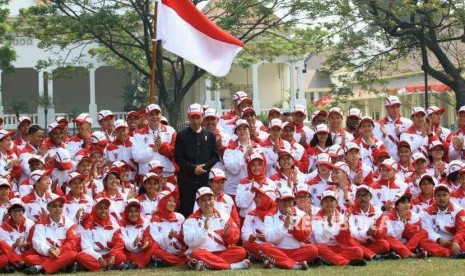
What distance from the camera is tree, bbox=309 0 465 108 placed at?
18.4 metres

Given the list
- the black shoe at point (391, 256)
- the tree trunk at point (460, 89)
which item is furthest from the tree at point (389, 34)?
the black shoe at point (391, 256)

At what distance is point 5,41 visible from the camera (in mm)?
23312

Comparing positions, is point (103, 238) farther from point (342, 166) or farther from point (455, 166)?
point (455, 166)

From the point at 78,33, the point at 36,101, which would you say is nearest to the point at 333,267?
the point at 78,33

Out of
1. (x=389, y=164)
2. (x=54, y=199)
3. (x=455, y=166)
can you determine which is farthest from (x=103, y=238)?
(x=455, y=166)

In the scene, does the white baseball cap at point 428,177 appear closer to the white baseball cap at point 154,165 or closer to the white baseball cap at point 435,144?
the white baseball cap at point 435,144

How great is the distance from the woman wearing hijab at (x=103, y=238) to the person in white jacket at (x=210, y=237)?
82 centimetres

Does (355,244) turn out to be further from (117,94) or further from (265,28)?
(117,94)

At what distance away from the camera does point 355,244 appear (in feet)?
30.5

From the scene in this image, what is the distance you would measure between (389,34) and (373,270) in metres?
11.9

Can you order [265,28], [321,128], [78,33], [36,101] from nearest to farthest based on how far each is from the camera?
[321,128]
[78,33]
[265,28]
[36,101]

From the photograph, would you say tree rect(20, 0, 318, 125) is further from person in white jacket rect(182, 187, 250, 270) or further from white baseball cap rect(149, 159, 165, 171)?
person in white jacket rect(182, 187, 250, 270)

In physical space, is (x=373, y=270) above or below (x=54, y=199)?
below

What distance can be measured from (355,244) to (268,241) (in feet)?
3.35
